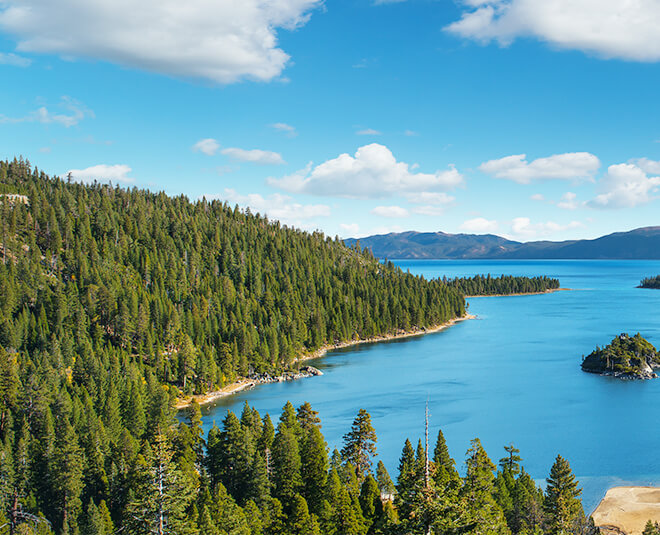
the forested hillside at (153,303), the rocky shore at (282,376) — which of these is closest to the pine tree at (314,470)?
the forested hillside at (153,303)

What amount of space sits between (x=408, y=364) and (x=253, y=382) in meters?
42.7

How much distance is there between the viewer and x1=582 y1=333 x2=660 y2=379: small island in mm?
126438

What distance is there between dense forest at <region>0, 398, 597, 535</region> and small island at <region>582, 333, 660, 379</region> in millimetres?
73710

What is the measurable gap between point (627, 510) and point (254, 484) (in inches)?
1580

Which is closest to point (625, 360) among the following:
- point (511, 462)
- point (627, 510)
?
point (627, 510)

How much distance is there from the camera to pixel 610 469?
7481 centimetres

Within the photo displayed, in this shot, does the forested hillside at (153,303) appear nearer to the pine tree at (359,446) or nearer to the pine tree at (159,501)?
the pine tree at (359,446)

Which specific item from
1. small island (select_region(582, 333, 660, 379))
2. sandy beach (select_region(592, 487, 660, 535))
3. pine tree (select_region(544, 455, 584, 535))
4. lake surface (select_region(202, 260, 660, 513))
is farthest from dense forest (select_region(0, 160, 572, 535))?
small island (select_region(582, 333, 660, 379))

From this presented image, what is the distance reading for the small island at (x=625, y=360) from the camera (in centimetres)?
12644

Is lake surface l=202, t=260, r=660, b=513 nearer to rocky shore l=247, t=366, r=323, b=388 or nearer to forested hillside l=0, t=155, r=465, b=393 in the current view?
rocky shore l=247, t=366, r=323, b=388

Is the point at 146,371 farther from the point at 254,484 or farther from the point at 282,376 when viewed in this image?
the point at 254,484

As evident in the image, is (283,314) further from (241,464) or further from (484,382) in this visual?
(241,464)

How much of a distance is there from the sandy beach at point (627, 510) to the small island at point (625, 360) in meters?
65.0

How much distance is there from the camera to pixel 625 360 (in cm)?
12812
